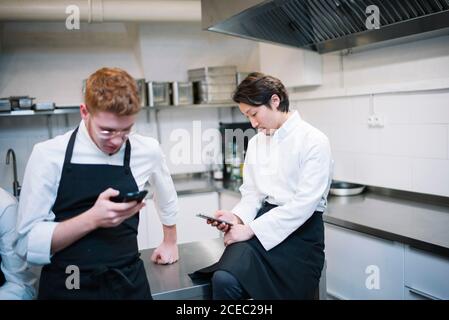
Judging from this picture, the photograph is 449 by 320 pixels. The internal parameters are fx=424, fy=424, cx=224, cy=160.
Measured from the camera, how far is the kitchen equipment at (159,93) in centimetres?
350

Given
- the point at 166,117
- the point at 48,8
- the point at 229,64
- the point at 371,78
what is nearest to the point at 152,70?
the point at 166,117

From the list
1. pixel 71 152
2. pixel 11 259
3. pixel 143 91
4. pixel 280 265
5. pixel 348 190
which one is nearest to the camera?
pixel 71 152

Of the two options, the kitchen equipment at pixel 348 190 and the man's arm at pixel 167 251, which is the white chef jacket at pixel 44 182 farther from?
the kitchen equipment at pixel 348 190

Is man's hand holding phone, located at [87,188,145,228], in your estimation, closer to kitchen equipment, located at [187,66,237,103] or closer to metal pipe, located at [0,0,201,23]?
metal pipe, located at [0,0,201,23]

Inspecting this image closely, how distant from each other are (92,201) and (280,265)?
0.78 metres

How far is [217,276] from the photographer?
1.51m

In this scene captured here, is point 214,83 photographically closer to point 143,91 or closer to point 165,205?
point 143,91

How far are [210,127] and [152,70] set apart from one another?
0.78 m

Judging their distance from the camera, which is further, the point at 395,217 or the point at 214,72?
the point at 214,72

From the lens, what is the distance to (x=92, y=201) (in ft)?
4.27

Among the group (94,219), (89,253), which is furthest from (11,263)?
(94,219)

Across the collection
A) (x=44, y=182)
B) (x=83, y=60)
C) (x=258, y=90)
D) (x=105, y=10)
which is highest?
(x=105, y=10)

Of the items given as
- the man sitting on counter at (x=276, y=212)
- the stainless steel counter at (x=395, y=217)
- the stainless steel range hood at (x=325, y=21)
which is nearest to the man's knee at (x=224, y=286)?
the man sitting on counter at (x=276, y=212)
